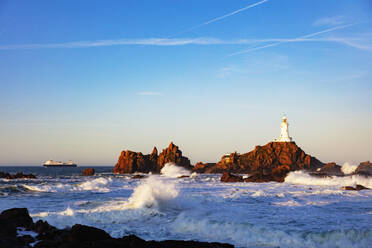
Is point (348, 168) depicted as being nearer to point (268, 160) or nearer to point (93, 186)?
point (268, 160)

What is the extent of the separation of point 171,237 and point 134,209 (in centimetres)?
536

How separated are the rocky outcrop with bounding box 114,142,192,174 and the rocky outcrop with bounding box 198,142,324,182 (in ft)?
21.2

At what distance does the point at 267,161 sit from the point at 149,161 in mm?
36978

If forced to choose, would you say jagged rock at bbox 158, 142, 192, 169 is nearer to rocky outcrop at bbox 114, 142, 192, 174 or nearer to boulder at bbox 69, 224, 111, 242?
rocky outcrop at bbox 114, 142, 192, 174

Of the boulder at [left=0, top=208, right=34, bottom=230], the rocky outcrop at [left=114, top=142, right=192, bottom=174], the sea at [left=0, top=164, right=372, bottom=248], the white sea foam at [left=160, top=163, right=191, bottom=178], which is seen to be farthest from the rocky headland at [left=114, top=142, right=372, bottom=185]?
the boulder at [left=0, top=208, right=34, bottom=230]

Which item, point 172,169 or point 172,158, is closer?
point 172,169

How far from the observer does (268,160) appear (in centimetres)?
10025

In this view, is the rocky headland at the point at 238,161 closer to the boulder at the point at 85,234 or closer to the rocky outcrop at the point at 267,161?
the rocky outcrop at the point at 267,161

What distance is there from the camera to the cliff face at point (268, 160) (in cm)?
9662

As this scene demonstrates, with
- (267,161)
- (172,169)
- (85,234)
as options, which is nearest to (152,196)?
(85,234)

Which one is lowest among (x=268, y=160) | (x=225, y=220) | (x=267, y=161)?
(x=225, y=220)

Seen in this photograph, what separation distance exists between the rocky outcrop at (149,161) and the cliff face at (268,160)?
7186 millimetres

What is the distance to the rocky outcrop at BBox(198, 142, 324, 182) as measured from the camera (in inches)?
3797

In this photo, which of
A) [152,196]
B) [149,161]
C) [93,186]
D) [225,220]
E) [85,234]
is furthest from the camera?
[149,161]
